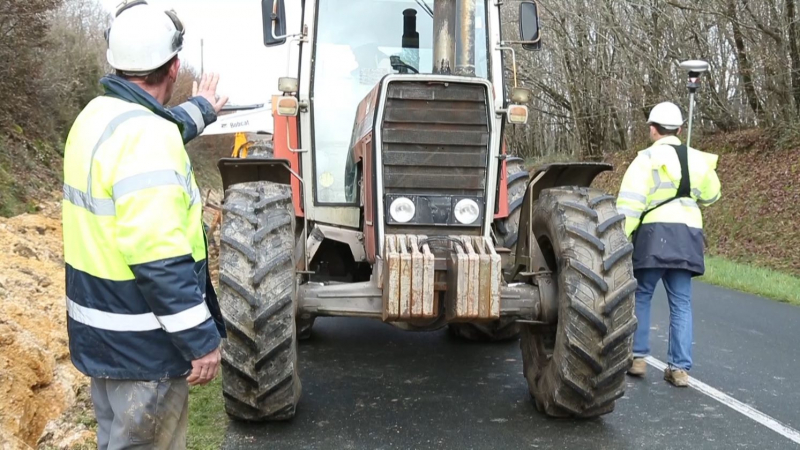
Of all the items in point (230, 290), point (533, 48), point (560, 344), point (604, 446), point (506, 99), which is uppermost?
point (533, 48)

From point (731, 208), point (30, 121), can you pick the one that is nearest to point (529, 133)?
point (731, 208)

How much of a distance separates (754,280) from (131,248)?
10.6m

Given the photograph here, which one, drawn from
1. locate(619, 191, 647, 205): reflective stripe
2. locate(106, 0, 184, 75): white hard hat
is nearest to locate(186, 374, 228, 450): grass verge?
locate(106, 0, 184, 75): white hard hat

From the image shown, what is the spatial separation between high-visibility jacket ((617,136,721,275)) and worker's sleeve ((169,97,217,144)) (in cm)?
367

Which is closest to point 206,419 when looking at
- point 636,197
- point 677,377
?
point 677,377

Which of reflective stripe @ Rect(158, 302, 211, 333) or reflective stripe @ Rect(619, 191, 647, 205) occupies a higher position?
reflective stripe @ Rect(619, 191, 647, 205)

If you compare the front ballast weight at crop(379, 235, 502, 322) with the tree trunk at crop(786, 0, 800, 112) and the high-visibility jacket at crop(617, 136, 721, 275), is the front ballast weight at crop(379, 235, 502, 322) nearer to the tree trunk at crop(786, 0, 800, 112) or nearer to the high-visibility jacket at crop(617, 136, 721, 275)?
the high-visibility jacket at crop(617, 136, 721, 275)

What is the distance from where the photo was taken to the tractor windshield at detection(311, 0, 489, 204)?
574 centimetres

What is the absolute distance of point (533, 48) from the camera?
586 cm

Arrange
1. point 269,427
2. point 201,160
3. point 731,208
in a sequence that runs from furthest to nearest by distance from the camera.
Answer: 1. point 201,160
2. point 731,208
3. point 269,427

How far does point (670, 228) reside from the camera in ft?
19.1

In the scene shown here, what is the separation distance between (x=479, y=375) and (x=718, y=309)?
14.6ft

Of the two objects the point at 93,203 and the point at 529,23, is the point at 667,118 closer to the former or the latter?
the point at 529,23

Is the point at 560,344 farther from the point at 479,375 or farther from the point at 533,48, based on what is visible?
the point at 533,48
